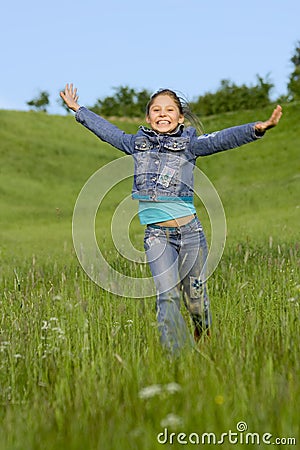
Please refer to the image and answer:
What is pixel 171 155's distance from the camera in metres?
5.41

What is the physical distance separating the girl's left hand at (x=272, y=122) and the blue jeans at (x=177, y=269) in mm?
869

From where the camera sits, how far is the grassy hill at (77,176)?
20641mm

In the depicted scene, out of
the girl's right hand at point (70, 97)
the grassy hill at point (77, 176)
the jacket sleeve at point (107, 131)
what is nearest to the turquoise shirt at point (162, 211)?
the jacket sleeve at point (107, 131)

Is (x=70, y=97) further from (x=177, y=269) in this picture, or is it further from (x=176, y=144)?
(x=177, y=269)

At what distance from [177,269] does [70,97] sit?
6.35 ft

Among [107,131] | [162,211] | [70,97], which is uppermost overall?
[70,97]

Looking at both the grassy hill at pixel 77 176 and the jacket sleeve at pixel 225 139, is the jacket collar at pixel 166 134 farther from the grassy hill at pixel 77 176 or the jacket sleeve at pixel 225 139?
the grassy hill at pixel 77 176

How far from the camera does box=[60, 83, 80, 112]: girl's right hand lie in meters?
6.04

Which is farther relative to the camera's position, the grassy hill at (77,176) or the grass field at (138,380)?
the grassy hill at (77,176)

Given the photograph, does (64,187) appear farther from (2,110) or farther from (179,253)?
(179,253)

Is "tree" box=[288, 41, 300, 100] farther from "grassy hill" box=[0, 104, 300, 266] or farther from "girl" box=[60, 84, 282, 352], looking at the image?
"girl" box=[60, 84, 282, 352]

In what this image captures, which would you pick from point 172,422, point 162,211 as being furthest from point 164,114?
point 172,422

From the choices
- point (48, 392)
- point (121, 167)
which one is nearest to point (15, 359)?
point (48, 392)

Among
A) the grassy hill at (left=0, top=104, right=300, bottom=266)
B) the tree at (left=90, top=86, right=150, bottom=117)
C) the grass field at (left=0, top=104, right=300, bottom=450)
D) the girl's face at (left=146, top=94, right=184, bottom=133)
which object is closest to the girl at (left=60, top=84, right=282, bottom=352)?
the girl's face at (left=146, top=94, right=184, bottom=133)
